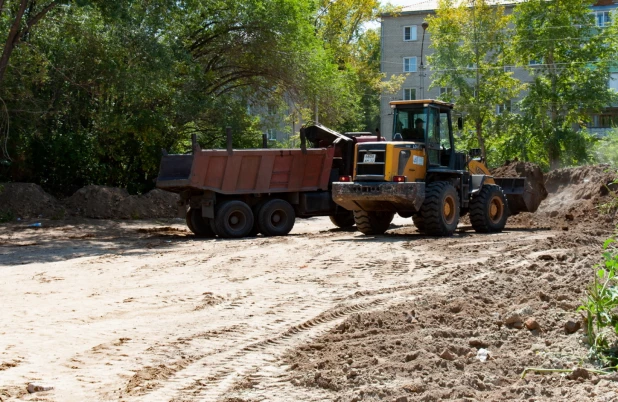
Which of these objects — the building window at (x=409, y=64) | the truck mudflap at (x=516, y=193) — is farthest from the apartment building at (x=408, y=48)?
the truck mudflap at (x=516, y=193)

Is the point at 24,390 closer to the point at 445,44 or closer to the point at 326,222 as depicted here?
the point at 326,222

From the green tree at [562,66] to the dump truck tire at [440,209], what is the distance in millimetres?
30904

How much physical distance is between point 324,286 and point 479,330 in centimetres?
413

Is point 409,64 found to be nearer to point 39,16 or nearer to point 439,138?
point 39,16

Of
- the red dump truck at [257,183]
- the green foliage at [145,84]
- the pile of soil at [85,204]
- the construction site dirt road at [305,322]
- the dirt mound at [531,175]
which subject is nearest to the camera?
the construction site dirt road at [305,322]

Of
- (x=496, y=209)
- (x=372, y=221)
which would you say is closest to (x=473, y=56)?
(x=496, y=209)

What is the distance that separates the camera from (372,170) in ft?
59.1

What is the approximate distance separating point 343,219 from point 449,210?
440cm

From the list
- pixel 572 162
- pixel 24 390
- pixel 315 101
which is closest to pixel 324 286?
pixel 24 390

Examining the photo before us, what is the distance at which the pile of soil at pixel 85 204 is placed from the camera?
982 inches

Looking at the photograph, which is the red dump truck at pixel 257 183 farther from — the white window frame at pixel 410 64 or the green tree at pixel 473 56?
the white window frame at pixel 410 64

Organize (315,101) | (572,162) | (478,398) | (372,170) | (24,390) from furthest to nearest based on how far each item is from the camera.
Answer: (572,162) < (315,101) < (372,170) < (24,390) < (478,398)

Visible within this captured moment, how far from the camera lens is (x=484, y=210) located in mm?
19453

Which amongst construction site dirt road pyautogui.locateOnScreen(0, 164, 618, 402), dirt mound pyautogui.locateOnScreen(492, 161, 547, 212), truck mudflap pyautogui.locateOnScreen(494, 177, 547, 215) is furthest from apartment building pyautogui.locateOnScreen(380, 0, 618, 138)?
construction site dirt road pyautogui.locateOnScreen(0, 164, 618, 402)
